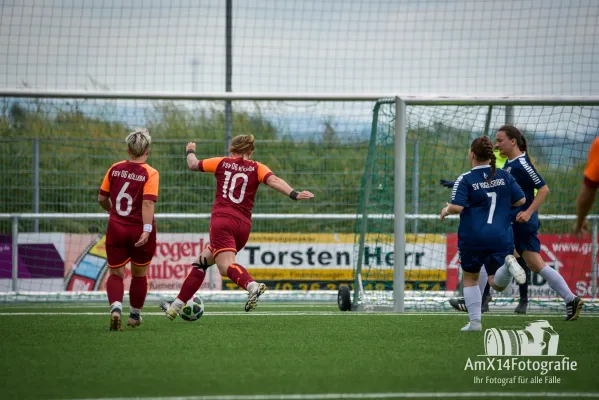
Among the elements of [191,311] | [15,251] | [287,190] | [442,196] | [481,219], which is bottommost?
[191,311]

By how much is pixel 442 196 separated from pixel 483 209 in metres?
6.56

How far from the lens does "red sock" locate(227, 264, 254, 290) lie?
8164 millimetres

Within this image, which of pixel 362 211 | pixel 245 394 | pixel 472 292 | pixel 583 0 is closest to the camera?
pixel 245 394

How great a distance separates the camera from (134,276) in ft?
26.6

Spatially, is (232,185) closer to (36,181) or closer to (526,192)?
(526,192)

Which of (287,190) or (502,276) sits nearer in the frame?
(502,276)

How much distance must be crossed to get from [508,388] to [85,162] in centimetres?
967

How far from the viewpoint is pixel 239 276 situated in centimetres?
820

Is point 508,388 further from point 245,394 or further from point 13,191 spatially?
point 13,191

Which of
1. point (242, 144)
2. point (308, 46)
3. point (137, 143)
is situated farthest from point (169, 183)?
point (137, 143)

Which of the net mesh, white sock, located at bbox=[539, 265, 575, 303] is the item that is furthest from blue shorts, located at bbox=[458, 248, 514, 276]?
the net mesh

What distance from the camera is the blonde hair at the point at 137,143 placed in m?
7.90

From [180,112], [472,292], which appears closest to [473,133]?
[180,112]

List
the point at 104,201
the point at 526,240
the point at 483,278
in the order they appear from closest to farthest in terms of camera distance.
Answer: the point at 104,201 → the point at 526,240 → the point at 483,278
